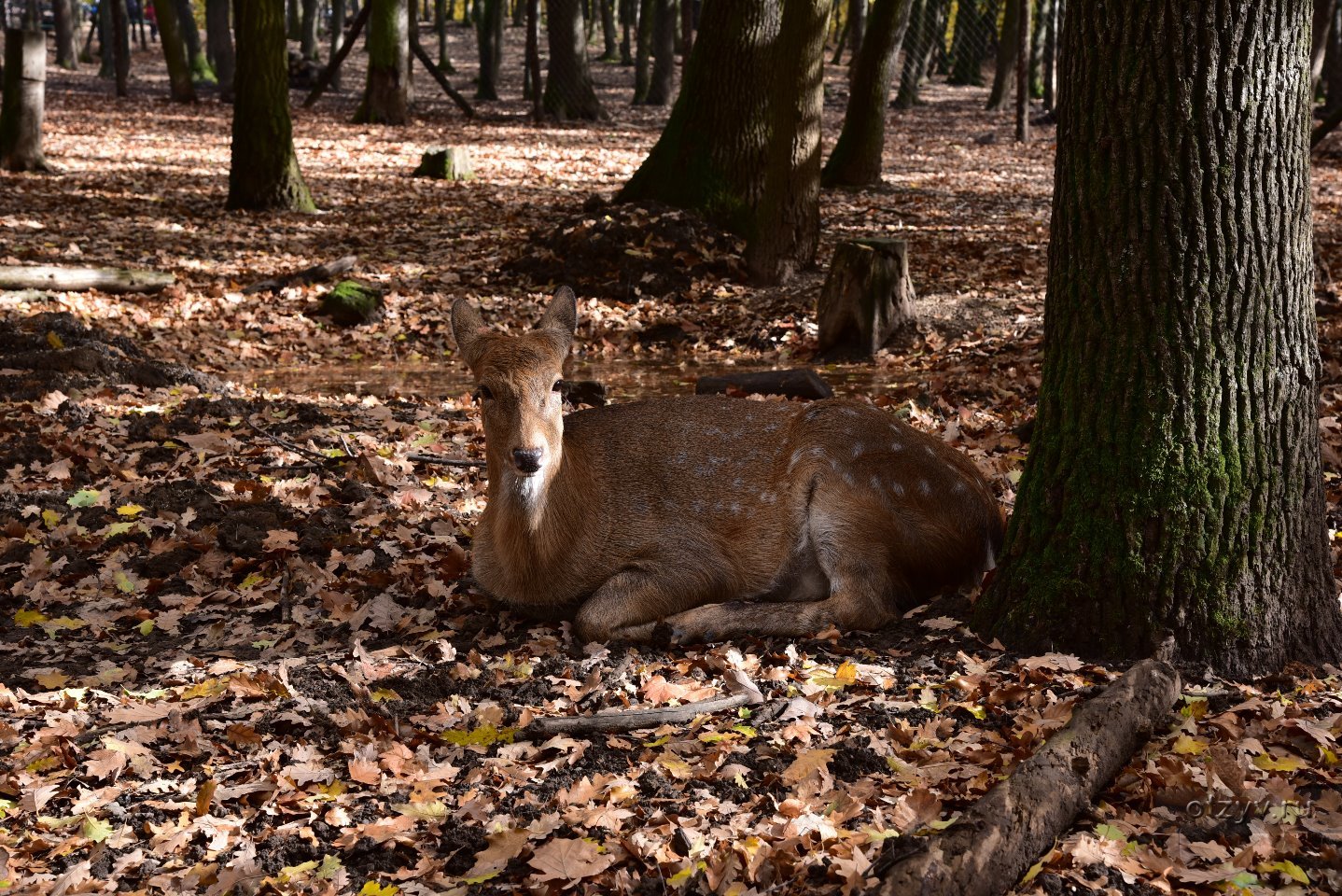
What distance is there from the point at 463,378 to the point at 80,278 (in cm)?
457

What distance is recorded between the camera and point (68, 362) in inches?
419

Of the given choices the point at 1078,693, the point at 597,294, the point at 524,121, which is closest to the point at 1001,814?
the point at 1078,693

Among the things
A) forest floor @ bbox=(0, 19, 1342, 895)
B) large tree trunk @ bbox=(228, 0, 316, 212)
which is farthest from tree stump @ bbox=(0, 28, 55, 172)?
forest floor @ bbox=(0, 19, 1342, 895)

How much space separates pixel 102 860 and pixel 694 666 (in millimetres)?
2630

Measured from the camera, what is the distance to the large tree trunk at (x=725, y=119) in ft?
49.9

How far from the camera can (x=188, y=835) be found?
14.9 ft

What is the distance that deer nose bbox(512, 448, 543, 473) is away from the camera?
5.71 m

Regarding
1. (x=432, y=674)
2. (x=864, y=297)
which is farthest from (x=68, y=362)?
(x=864, y=297)

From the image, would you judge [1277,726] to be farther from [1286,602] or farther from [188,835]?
[188,835]

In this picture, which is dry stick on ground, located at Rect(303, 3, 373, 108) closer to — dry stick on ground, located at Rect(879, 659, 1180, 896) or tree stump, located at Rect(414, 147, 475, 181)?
tree stump, located at Rect(414, 147, 475, 181)

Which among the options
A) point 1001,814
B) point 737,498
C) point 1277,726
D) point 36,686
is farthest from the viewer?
point 737,498

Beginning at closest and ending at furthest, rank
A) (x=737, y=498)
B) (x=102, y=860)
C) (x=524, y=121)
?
(x=102, y=860)
(x=737, y=498)
(x=524, y=121)

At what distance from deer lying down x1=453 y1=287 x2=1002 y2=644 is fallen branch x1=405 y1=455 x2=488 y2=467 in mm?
2123

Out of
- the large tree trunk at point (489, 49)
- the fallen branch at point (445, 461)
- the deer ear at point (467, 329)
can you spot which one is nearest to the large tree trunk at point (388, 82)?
the large tree trunk at point (489, 49)
